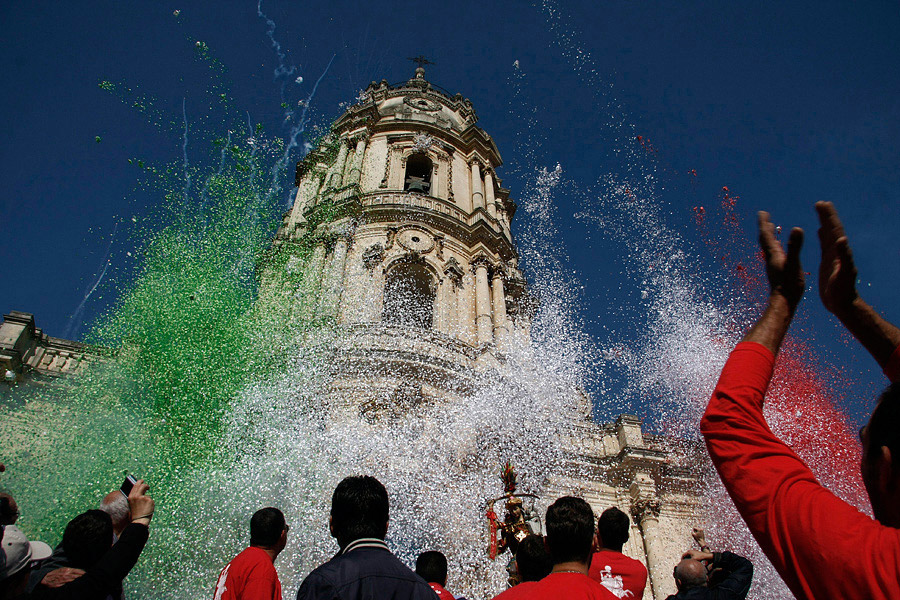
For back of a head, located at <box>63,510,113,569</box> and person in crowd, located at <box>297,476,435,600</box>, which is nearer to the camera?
person in crowd, located at <box>297,476,435,600</box>

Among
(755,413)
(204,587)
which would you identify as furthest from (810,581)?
(204,587)

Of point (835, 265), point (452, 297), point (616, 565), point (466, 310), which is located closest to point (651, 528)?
point (466, 310)

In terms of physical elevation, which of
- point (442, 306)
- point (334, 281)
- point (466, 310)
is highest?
point (334, 281)

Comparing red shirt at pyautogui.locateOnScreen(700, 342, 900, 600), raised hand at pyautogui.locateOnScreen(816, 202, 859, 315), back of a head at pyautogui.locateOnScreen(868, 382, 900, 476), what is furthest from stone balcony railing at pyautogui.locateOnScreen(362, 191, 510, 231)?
back of a head at pyautogui.locateOnScreen(868, 382, 900, 476)

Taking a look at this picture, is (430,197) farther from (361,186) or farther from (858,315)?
(858,315)

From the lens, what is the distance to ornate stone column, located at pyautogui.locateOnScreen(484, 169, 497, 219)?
72.8 ft

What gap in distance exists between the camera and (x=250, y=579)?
3.34m

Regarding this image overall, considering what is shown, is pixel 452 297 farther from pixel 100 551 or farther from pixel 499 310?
pixel 100 551

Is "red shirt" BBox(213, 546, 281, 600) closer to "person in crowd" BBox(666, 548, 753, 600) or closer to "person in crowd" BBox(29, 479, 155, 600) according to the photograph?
"person in crowd" BBox(29, 479, 155, 600)

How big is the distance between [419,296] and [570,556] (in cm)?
1575

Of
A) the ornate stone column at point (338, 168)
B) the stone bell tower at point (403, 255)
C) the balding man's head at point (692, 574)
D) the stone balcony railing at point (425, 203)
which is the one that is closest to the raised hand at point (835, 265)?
the balding man's head at point (692, 574)

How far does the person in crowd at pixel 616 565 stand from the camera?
337 centimetres

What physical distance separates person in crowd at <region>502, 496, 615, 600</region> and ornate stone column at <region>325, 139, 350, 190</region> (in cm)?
1864

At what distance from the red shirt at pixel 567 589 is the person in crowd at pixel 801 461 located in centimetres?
125
